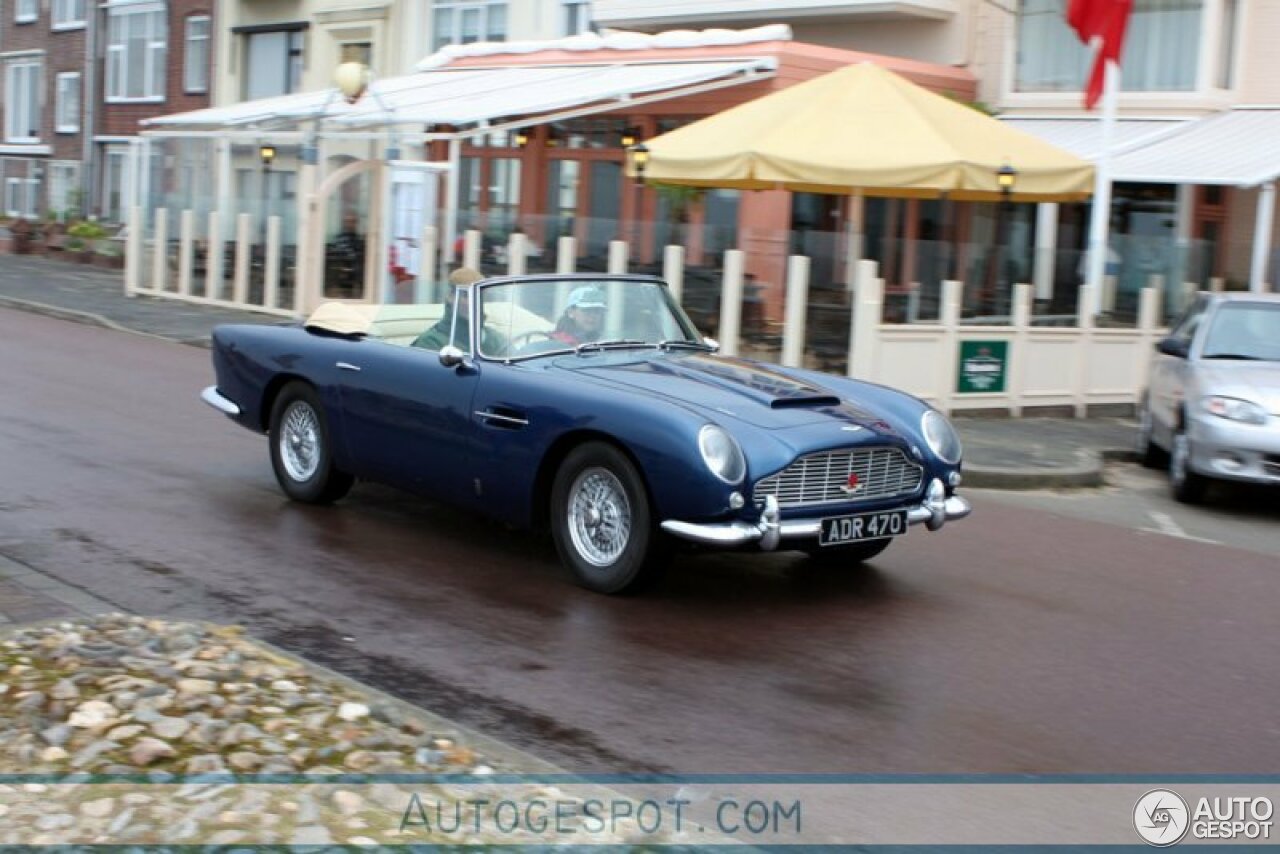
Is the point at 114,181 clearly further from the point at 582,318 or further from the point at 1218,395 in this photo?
the point at 582,318

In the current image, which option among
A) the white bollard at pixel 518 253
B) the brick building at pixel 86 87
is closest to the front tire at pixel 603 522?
the white bollard at pixel 518 253

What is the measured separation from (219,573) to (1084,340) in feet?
35.9

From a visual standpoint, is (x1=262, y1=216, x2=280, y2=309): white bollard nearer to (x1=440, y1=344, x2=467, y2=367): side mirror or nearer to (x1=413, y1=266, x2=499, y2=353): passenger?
Result: (x1=413, y1=266, x2=499, y2=353): passenger

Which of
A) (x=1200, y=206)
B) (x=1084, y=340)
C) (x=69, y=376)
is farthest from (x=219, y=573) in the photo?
(x=1200, y=206)

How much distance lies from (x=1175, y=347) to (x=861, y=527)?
19.3 feet

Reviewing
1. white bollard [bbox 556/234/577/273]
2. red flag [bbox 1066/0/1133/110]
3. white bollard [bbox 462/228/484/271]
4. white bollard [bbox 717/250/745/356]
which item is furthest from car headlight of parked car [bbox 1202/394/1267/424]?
white bollard [bbox 462/228/484/271]

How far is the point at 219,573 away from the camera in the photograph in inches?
302

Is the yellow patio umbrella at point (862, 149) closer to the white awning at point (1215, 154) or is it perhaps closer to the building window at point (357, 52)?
the white awning at point (1215, 154)

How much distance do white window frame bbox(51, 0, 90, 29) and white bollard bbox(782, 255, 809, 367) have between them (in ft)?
102

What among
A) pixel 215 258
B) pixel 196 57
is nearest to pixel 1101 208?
pixel 215 258

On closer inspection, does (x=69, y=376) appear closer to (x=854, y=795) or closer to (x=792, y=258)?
(x=792, y=258)

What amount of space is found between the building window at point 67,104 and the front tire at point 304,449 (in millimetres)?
34634

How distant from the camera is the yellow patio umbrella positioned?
1535cm

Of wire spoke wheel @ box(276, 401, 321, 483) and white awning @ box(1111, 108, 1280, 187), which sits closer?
wire spoke wheel @ box(276, 401, 321, 483)
